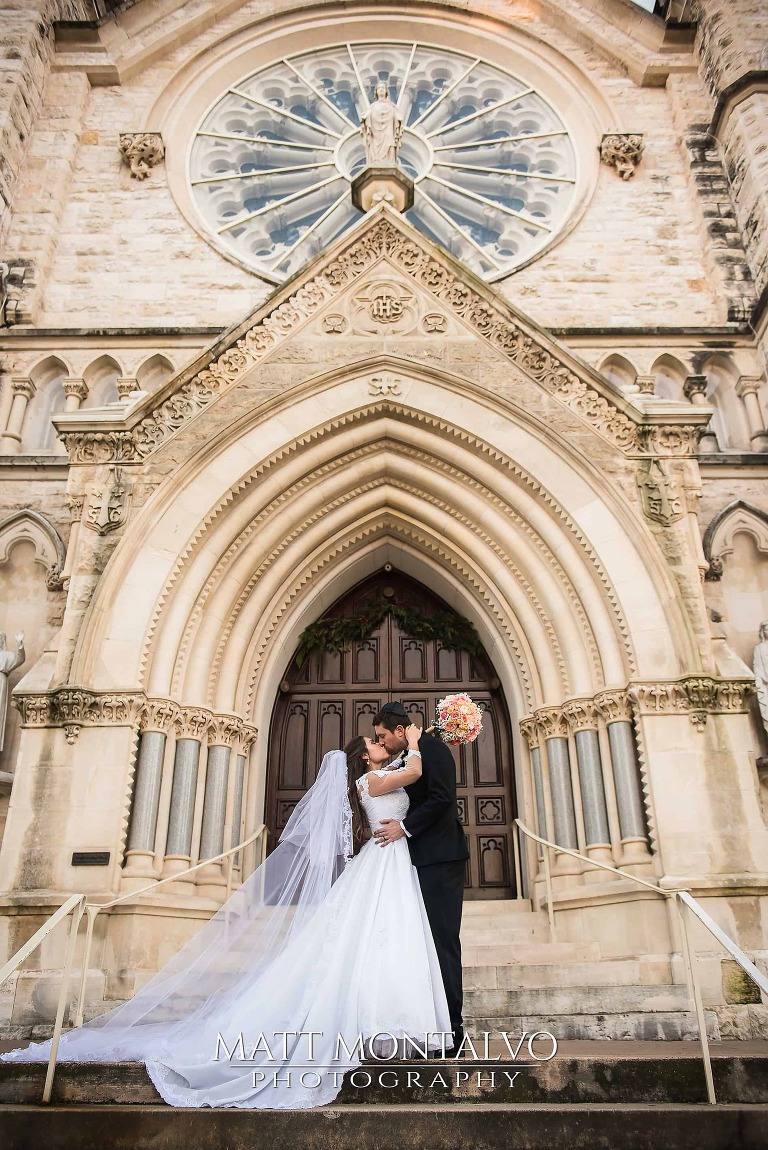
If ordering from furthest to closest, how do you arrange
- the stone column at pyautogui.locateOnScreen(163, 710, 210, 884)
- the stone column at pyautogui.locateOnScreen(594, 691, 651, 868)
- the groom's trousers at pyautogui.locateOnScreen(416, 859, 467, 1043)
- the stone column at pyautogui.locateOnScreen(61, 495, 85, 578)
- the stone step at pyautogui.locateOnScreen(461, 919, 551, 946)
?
the stone column at pyautogui.locateOnScreen(61, 495, 85, 578) < the stone step at pyautogui.locateOnScreen(461, 919, 551, 946) < the stone column at pyautogui.locateOnScreen(163, 710, 210, 884) < the stone column at pyautogui.locateOnScreen(594, 691, 651, 868) < the groom's trousers at pyautogui.locateOnScreen(416, 859, 467, 1043)

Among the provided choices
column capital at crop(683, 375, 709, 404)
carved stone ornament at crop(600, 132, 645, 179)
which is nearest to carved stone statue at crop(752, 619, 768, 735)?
column capital at crop(683, 375, 709, 404)

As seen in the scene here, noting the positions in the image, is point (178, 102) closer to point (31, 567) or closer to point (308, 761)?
point (31, 567)

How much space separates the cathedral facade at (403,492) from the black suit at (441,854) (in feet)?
5.54

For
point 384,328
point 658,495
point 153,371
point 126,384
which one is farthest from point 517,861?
point 153,371

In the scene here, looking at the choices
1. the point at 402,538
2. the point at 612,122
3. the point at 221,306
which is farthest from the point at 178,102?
the point at 402,538

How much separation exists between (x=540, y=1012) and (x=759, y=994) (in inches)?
71.9

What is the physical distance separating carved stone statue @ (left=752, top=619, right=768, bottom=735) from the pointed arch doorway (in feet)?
8.49

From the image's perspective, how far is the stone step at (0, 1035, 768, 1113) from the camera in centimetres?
397

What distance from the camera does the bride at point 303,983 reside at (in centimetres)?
402

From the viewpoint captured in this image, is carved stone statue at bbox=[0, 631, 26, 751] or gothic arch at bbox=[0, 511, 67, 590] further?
gothic arch at bbox=[0, 511, 67, 590]

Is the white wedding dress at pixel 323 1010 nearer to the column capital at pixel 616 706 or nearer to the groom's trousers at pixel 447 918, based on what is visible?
the groom's trousers at pixel 447 918

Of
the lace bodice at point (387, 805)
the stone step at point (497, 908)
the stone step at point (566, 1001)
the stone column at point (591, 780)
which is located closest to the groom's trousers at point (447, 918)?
the lace bodice at point (387, 805)

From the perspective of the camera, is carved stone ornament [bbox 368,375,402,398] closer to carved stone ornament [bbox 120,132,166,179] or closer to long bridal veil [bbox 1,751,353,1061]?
long bridal veil [bbox 1,751,353,1061]

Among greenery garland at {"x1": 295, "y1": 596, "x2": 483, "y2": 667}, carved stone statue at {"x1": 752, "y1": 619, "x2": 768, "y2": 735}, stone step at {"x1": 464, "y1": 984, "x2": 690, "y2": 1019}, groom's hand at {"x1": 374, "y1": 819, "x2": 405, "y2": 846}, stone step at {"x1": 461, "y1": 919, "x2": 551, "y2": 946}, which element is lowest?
stone step at {"x1": 464, "y1": 984, "x2": 690, "y2": 1019}
